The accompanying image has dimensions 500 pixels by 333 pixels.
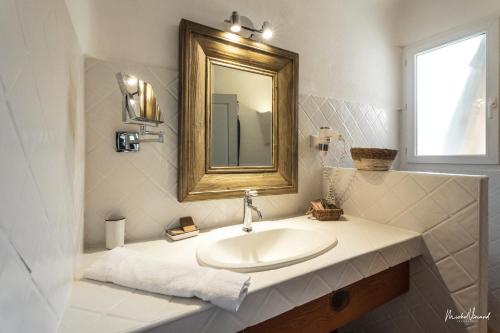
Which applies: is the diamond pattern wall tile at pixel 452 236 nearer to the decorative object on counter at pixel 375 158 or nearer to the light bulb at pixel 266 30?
the decorative object on counter at pixel 375 158

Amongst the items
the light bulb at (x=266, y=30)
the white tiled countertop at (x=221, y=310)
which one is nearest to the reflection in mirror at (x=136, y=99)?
the white tiled countertop at (x=221, y=310)

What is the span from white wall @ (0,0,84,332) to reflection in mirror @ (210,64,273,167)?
589mm

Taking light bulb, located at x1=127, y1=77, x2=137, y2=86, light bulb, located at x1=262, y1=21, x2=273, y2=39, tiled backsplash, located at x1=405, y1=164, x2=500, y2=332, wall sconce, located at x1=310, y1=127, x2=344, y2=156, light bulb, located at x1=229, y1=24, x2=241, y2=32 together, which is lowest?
tiled backsplash, located at x1=405, y1=164, x2=500, y2=332

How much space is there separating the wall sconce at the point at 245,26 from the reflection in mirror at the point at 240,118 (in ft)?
0.60

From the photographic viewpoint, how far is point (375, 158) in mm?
1209

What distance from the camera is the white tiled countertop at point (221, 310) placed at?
1.64 feet

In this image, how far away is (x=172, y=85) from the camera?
103 centimetres

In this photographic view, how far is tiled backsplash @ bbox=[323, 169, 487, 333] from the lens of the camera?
0.91 metres

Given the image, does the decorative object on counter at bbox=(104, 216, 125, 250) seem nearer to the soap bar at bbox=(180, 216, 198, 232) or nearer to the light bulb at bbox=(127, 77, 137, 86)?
the soap bar at bbox=(180, 216, 198, 232)

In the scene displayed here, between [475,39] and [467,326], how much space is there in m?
1.73

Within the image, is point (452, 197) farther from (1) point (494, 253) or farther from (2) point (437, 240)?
(1) point (494, 253)

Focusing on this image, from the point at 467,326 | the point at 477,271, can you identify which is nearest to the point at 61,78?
the point at 477,271

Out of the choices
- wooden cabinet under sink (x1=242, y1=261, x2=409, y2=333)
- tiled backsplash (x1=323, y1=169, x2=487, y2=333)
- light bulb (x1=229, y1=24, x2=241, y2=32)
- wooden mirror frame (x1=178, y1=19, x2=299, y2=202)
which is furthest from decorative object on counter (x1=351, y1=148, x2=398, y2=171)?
light bulb (x1=229, y1=24, x2=241, y2=32)

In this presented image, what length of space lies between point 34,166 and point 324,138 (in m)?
1.30
